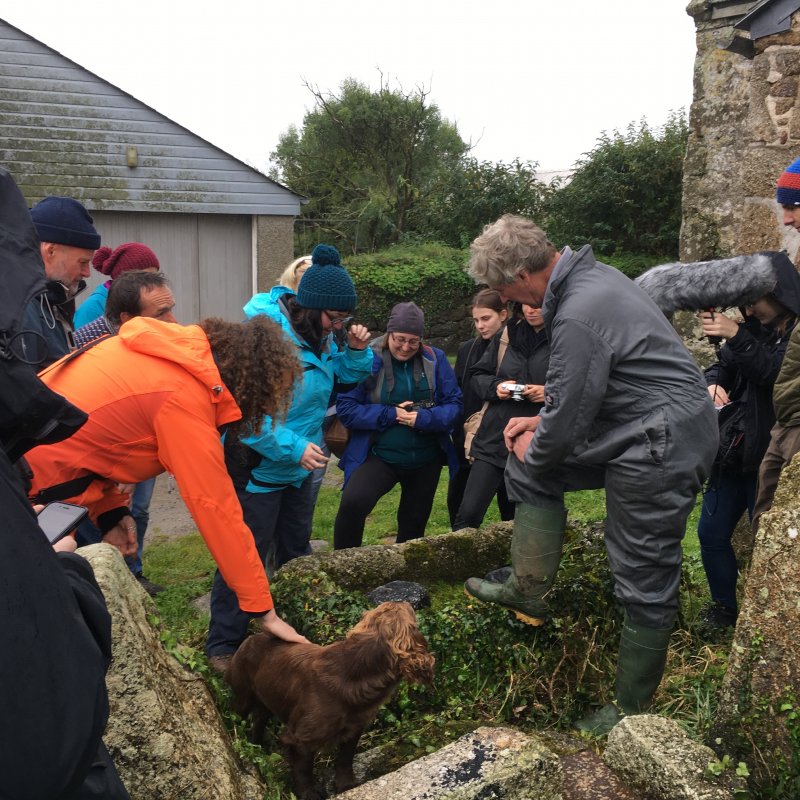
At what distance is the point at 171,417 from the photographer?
10.1 feet

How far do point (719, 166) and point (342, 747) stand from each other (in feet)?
22.0

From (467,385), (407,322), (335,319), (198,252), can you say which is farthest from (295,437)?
(198,252)

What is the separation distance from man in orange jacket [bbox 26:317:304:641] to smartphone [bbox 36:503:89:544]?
0.56 meters

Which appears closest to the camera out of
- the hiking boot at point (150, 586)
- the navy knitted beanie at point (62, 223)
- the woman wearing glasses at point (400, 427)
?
the navy knitted beanie at point (62, 223)

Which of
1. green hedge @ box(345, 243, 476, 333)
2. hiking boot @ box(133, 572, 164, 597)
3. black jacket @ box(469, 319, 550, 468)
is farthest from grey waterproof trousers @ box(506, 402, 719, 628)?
green hedge @ box(345, 243, 476, 333)

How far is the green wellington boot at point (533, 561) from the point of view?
3.81 m

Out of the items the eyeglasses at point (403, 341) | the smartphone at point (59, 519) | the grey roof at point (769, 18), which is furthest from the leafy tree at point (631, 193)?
the smartphone at point (59, 519)

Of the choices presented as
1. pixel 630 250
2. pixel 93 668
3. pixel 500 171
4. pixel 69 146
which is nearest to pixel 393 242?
pixel 500 171

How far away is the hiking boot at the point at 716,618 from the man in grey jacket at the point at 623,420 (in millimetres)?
974

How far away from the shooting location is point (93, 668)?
1.61m

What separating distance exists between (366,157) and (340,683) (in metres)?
23.1

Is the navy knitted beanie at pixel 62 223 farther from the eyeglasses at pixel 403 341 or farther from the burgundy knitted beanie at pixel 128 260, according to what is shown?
the eyeglasses at pixel 403 341

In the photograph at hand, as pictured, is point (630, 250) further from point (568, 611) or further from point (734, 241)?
point (568, 611)

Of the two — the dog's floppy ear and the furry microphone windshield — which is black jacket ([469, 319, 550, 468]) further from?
the dog's floppy ear
